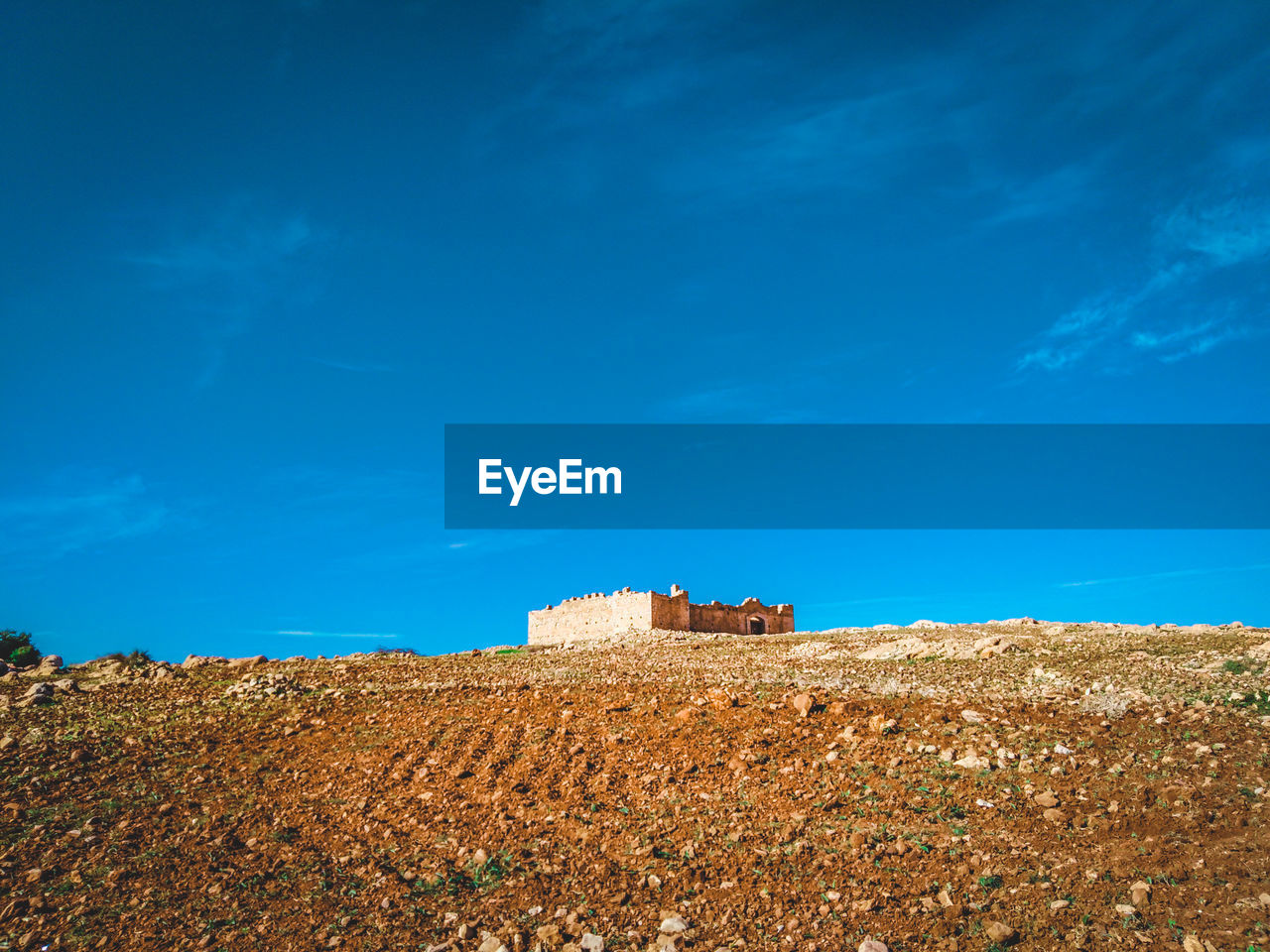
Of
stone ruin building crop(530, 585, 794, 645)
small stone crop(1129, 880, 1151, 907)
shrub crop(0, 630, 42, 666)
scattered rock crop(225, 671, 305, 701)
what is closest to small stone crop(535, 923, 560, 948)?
small stone crop(1129, 880, 1151, 907)

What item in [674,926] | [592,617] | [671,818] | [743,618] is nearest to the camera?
[674,926]

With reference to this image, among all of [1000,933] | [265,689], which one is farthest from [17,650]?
[1000,933]

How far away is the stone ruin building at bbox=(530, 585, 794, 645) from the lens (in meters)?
44.0

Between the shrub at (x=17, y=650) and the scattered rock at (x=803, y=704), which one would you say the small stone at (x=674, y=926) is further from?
the shrub at (x=17, y=650)

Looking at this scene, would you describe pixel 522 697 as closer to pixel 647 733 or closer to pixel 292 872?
pixel 647 733

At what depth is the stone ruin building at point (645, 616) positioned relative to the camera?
43969 mm

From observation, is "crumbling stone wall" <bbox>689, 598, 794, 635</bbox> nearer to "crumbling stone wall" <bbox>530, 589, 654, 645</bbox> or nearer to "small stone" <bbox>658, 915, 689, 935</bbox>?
"crumbling stone wall" <bbox>530, 589, 654, 645</bbox>

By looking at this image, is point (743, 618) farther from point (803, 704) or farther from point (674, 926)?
point (674, 926)

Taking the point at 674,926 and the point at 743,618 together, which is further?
the point at 743,618

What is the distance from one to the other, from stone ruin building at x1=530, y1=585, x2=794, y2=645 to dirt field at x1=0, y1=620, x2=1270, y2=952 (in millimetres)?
30008

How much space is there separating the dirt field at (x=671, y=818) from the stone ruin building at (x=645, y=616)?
98.5ft

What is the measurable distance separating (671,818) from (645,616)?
1392 inches

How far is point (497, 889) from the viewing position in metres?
7.11

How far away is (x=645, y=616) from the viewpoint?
4325 cm
